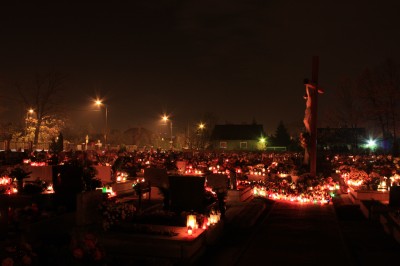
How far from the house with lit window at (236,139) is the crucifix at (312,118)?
68.0 meters

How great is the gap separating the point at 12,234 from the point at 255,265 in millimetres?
4606

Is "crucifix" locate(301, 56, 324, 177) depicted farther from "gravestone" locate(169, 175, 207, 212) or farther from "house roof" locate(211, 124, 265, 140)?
"house roof" locate(211, 124, 265, 140)

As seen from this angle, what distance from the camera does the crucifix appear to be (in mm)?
18016

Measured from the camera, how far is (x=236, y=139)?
8762 centimetres

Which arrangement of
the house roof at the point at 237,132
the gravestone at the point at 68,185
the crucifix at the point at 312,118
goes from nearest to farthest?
the gravestone at the point at 68,185 < the crucifix at the point at 312,118 < the house roof at the point at 237,132

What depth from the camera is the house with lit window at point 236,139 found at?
87.4 metres

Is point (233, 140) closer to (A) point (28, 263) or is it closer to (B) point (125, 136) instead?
(B) point (125, 136)

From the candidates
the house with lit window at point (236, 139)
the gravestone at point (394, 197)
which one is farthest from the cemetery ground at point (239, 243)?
the house with lit window at point (236, 139)

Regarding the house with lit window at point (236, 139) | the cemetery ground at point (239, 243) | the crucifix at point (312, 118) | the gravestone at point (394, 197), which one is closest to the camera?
the cemetery ground at point (239, 243)

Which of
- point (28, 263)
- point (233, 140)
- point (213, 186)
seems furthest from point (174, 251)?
point (233, 140)

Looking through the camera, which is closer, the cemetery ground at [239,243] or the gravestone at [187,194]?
the cemetery ground at [239,243]

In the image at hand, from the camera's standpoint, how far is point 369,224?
11.8 m

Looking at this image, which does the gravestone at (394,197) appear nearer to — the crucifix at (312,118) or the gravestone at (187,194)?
Result: the crucifix at (312,118)

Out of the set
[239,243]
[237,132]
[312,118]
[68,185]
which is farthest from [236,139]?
[239,243]
